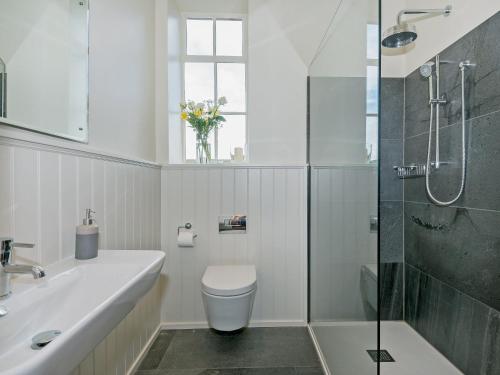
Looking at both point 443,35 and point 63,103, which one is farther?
point 443,35

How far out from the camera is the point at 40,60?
843 mm

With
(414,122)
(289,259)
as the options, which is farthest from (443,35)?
(289,259)

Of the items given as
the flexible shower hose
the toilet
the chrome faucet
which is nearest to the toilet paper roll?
the toilet

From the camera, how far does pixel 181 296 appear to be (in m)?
2.00

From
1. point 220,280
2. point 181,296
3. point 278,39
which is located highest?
point 278,39

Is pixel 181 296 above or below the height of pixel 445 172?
below

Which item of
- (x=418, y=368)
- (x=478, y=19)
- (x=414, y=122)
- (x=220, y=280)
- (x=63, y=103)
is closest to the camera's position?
(x=63, y=103)

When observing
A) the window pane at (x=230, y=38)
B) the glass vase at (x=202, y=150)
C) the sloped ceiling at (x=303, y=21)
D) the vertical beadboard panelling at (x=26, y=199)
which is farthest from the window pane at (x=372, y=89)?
the window pane at (x=230, y=38)

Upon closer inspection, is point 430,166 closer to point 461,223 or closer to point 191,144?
point 461,223

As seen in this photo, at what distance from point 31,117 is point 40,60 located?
20 cm

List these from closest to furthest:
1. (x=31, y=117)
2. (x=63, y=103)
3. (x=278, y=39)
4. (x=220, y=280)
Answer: (x=31, y=117), (x=63, y=103), (x=220, y=280), (x=278, y=39)

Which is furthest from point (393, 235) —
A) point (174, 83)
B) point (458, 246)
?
point (174, 83)

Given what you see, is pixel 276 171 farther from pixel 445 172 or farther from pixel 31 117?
pixel 31 117

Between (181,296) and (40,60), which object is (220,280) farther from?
(40,60)
